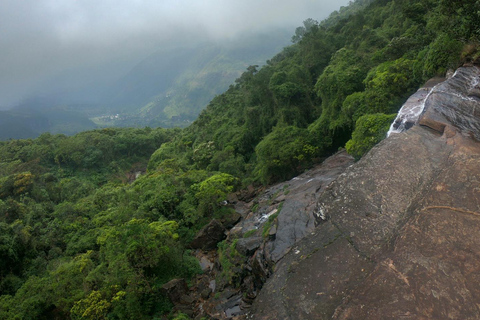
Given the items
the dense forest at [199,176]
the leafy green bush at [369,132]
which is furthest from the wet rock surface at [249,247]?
the leafy green bush at [369,132]

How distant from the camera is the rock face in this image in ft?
20.6

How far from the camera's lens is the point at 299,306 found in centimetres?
742

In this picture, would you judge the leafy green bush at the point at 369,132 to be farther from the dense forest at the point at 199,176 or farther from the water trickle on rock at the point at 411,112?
the water trickle on rock at the point at 411,112

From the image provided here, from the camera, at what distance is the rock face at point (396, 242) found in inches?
247

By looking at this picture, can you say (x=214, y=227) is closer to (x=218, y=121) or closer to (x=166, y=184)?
(x=166, y=184)

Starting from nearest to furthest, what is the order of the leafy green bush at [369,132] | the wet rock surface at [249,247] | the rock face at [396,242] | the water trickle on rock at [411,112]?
the rock face at [396,242] → the water trickle on rock at [411,112] → the wet rock surface at [249,247] → the leafy green bush at [369,132]

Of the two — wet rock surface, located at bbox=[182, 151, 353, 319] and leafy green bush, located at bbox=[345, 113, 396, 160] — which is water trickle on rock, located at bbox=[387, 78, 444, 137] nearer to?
leafy green bush, located at bbox=[345, 113, 396, 160]

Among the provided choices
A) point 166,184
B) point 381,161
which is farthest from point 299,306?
point 166,184

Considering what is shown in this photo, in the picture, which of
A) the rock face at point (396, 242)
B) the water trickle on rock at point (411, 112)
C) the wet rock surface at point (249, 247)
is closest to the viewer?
the rock face at point (396, 242)

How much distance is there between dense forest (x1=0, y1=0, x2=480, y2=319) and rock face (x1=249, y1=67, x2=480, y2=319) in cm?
916

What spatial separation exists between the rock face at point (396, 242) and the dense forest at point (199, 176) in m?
9.16

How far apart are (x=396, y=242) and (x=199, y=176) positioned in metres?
24.1

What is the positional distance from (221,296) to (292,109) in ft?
85.7

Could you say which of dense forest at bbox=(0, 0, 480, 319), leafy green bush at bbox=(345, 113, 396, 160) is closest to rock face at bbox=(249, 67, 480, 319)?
leafy green bush at bbox=(345, 113, 396, 160)
